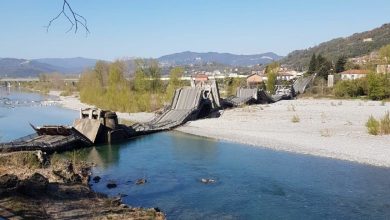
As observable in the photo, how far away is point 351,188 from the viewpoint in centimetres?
2039

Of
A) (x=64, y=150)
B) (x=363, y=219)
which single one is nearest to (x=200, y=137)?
(x=64, y=150)

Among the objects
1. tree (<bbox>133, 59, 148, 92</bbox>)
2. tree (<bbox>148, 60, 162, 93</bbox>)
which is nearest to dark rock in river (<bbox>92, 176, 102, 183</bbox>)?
tree (<bbox>133, 59, 148, 92</bbox>)

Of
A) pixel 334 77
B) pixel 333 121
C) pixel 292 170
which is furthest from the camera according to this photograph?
pixel 334 77

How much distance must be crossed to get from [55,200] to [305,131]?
26.6 m

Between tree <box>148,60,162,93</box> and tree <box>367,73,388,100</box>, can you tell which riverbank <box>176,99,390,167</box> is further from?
tree <box>148,60,162,93</box>

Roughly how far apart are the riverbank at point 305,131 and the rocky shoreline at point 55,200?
50.7 ft

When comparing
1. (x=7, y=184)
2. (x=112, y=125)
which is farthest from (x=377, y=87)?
(x=7, y=184)

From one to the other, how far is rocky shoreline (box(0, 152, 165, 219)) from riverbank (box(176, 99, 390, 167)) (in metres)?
15.4

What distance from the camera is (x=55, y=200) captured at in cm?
1598

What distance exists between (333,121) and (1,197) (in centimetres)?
3517

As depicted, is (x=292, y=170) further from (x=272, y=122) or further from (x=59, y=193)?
(x=272, y=122)

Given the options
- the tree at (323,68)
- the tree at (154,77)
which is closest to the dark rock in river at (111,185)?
the tree at (154,77)

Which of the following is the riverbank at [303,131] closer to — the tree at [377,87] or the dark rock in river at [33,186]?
the tree at [377,87]

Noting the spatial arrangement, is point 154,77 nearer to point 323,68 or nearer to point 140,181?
point 323,68
